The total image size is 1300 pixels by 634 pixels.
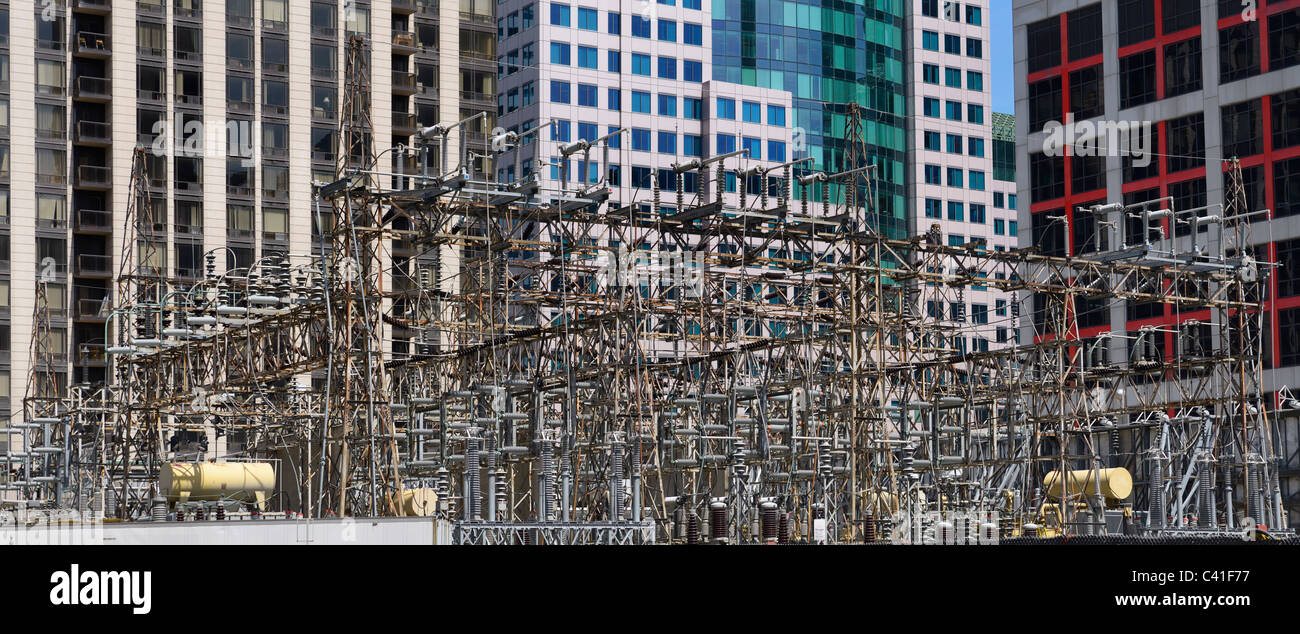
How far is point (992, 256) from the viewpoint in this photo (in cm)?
4953

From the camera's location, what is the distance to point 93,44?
100 m

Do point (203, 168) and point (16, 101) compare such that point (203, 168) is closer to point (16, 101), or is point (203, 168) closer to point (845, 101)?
point (16, 101)

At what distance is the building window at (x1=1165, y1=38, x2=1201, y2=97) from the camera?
93.0 m

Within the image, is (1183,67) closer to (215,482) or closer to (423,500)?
(423,500)

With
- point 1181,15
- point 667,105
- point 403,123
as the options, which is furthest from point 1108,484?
point 667,105

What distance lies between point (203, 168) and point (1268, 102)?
198 ft

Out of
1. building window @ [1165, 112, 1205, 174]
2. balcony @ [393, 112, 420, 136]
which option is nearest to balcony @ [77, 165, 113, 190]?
balcony @ [393, 112, 420, 136]

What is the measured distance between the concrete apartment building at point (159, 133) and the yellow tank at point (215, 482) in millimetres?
38118

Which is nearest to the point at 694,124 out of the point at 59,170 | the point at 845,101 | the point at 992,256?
the point at 845,101

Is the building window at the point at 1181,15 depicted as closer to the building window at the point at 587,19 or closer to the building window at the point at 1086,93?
the building window at the point at 1086,93

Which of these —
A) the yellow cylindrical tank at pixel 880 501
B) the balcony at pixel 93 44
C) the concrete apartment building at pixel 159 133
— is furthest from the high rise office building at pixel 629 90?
the yellow cylindrical tank at pixel 880 501

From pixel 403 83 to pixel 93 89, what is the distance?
18948 millimetres

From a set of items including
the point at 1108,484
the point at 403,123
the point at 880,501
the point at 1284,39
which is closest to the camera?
the point at 880,501
